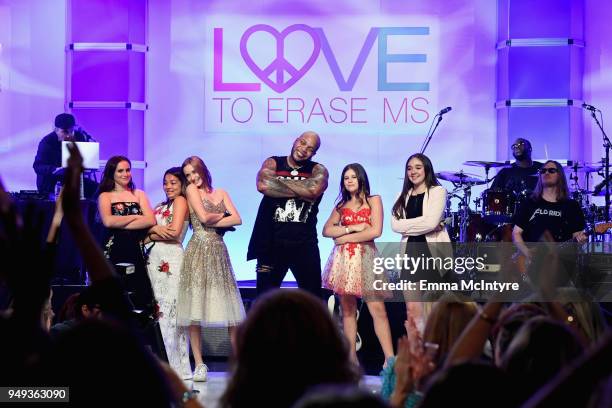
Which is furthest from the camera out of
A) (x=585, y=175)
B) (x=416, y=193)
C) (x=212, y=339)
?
(x=585, y=175)

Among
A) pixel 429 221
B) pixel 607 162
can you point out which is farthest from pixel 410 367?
pixel 607 162

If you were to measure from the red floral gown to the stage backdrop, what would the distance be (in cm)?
346

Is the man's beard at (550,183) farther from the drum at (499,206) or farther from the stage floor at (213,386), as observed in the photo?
the stage floor at (213,386)

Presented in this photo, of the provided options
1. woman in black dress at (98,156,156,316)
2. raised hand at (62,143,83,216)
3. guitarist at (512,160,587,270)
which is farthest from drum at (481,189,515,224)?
raised hand at (62,143,83,216)

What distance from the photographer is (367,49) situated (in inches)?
429

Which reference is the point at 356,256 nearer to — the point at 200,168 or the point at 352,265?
the point at 352,265

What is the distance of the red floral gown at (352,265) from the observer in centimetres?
731

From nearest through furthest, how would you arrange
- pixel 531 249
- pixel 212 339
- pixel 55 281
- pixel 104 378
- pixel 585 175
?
pixel 104 378, pixel 531 249, pixel 212 339, pixel 55 281, pixel 585 175

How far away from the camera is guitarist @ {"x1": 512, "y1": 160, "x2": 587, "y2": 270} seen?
7.20 m

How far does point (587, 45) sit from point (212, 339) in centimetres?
563

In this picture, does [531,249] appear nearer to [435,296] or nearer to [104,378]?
[435,296]

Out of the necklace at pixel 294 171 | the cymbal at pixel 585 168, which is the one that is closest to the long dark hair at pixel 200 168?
the necklace at pixel 294 171

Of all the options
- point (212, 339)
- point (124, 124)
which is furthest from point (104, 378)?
point (124, 124)

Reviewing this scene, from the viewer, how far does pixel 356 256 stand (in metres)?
7.36
